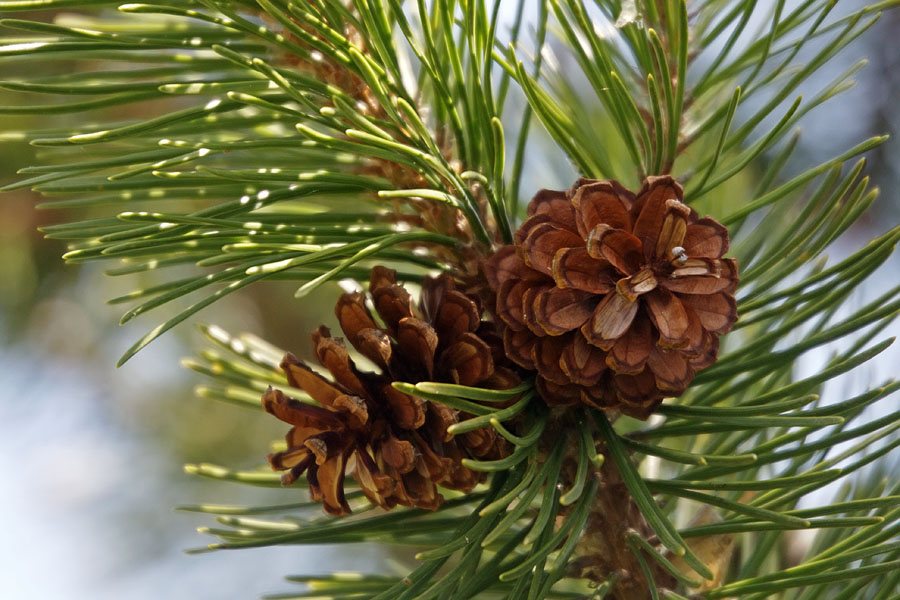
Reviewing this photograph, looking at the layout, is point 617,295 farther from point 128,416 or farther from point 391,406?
point 128,416

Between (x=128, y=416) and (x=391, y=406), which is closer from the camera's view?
(x=391, y=406)

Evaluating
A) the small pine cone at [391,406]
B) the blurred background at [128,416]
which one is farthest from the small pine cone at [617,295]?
the blurred background at [128,416]

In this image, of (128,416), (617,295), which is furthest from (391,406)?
(128,416)

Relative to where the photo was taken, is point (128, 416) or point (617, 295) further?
point (128, 416)

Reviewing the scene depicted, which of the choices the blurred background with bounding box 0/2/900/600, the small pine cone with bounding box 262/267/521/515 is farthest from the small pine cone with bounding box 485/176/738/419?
the blurred background with bounding box 0/2/900/600

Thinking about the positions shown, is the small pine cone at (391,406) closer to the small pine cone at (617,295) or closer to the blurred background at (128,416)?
the small pine cone at (617,295)

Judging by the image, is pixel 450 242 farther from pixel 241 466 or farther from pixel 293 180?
pixel 241 466
